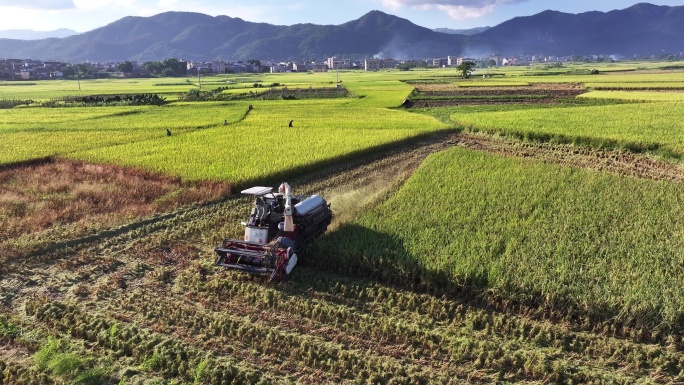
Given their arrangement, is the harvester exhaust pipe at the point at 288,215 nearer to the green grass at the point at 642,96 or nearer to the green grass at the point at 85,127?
the green grass at the point at 85,127

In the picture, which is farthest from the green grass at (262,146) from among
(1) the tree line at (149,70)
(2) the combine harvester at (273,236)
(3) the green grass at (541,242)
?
(1) the tree line at (149,70)

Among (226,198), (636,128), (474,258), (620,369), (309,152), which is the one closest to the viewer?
(620,369)

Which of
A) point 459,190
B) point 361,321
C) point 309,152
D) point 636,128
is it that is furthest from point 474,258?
point 636,128

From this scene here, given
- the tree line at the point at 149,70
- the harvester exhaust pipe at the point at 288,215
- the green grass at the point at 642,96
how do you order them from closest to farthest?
the harvester exhaust pipe at the point at 288,215, the green grass at the point at 642,96, the tree line at the point at 149,70

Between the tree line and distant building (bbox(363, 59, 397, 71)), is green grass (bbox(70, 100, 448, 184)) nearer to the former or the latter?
the tree line

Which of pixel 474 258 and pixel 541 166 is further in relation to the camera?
pixel 541 166

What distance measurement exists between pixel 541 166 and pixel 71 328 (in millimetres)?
13660

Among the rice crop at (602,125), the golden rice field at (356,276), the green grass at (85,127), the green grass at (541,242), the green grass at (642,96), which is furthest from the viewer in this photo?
the green grass at (642,96)

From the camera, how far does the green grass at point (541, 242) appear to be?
251 inches

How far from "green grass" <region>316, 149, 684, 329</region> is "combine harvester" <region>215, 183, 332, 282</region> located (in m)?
0.55

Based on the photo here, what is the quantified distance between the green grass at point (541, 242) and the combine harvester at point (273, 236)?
55cm

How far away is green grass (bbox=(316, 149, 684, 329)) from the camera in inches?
251

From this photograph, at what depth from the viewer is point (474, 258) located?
290 inches

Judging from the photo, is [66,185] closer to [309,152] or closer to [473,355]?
[309,152]
